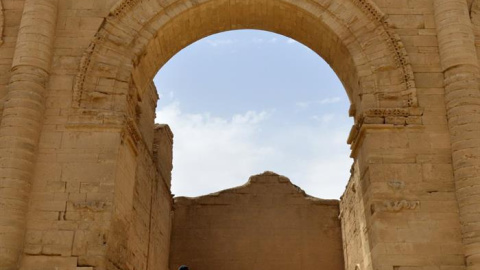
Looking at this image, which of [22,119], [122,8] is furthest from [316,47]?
[22,119]

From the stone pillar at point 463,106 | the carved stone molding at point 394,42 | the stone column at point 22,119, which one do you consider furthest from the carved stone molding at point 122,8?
the stone pillar at point 463,106

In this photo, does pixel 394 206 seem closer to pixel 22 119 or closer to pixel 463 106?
pixel 463 106

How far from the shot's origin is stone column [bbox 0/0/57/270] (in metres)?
7.12

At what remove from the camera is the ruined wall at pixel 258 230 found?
15391mm

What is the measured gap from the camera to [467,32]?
8.12m

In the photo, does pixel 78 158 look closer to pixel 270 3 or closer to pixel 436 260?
pixel 270 3

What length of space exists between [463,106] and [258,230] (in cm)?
909

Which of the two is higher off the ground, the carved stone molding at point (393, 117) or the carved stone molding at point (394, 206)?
the carved stone molding at point (393, 117)

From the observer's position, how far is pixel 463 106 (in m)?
7.62

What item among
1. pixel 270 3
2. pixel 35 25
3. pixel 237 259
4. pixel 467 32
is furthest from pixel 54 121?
pixel 237 259

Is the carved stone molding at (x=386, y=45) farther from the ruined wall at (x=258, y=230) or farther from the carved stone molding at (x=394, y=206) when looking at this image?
the ruined wall at (x=258, y=230)

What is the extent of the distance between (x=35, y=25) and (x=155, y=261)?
716cm

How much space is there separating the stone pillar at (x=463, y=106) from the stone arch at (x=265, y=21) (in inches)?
23.2

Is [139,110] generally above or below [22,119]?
above
